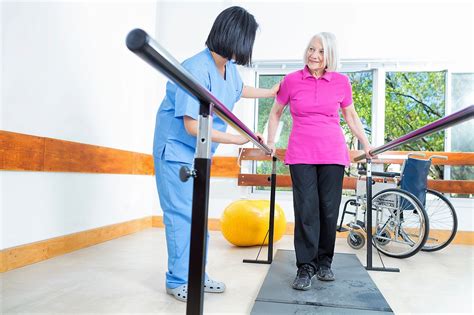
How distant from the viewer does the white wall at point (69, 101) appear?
219 centimetres

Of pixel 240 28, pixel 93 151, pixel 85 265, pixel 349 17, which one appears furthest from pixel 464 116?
pixel 349 17

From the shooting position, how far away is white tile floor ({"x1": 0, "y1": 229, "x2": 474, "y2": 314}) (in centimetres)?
171

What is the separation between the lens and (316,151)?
2.04 m

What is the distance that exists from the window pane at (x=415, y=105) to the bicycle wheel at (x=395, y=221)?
113 centimetres

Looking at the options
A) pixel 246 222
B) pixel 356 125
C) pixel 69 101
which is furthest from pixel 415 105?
pixel 69 101

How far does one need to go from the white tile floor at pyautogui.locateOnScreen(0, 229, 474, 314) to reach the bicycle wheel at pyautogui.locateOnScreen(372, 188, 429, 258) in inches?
4.9

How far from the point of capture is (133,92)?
12.3 feet

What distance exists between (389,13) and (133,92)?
101 inches

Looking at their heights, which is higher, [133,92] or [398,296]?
[133,92]

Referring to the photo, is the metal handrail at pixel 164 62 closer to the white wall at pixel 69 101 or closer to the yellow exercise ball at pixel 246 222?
the white wall at pixel 69 101

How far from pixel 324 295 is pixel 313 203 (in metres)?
0.45

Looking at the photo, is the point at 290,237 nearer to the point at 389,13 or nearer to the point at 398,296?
the point at 398,296

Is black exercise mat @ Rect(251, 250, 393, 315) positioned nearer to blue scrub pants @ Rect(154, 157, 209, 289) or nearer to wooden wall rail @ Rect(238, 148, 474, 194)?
blue scrub pants @ Rect(154, 157, 209, 289)

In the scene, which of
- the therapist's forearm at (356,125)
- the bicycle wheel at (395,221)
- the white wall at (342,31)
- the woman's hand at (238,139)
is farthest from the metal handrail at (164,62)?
the white wall at (342,31)
